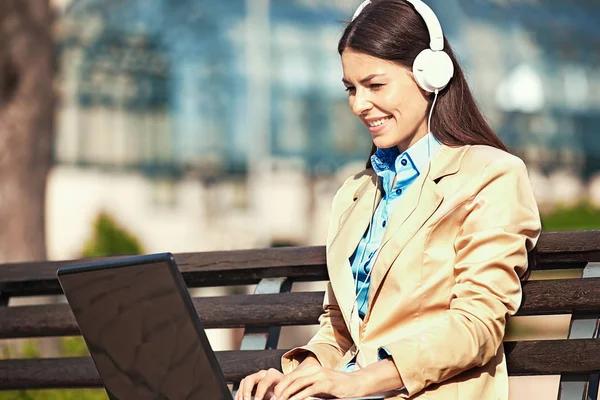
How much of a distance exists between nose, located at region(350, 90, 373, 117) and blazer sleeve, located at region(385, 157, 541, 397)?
1.29ft

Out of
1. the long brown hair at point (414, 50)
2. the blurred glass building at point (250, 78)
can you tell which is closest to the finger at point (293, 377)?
the long brown hair at point (414, 50)

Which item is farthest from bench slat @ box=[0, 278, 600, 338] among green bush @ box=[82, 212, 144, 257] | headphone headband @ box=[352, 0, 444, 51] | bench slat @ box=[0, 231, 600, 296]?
green bush @ box=[82, 212, 144, 257]

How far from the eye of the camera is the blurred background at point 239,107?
117 ft

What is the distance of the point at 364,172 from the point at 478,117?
1.54ft

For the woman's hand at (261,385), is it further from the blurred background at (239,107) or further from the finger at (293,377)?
the blurred background at (239,107)

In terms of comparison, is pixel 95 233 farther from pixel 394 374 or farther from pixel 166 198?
pixel 394 374

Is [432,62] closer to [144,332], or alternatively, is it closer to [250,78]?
[144,332]

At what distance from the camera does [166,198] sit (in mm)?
37594

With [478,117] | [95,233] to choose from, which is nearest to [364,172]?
[478,117]

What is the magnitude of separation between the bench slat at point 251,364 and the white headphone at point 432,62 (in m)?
0.79

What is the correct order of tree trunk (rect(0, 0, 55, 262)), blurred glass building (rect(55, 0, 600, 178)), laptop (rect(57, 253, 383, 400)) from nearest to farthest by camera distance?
laptop (rect(57, 253, 383, 400))
tree trunk (rect(0, 0, 55, 262))
blurred glass building (rect(55, 0, 600, 178))

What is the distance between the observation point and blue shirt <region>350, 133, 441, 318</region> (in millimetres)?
3613

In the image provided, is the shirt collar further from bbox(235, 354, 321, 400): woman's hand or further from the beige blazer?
bbox(235, 354, 321, 400): woman's hand

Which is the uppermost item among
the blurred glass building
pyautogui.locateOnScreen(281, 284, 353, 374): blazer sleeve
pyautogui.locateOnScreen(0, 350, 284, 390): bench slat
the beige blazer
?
the beige blazer
